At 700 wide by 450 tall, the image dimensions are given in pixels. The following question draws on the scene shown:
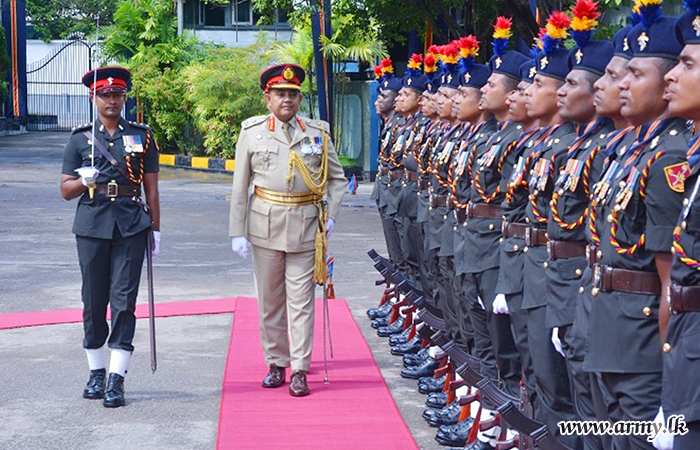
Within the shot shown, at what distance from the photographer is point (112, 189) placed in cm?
730

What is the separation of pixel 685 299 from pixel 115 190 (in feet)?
14.8

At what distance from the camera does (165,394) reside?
7.46m

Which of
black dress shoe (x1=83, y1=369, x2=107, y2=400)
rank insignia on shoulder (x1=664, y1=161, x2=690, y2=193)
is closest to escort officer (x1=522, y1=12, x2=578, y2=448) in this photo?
rank insignia on shoulder (x1=664, y1=161, x2=690, y2=193)

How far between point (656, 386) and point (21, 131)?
4110 centimetres

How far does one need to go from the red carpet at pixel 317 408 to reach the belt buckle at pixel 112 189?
1.39m

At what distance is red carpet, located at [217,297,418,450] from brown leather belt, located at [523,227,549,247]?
1.41 metres

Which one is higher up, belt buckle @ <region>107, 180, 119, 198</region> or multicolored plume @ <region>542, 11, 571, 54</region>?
multicolored plume @ <region>542, 11, 571, 54</region>

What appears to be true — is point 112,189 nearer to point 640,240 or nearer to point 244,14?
point 640,240

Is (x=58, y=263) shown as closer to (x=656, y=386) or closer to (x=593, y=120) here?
(x=593, y=120)

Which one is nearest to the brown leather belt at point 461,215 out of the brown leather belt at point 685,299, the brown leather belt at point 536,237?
the brown leather belt at point 536,237

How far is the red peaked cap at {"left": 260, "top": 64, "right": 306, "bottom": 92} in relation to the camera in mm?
7598

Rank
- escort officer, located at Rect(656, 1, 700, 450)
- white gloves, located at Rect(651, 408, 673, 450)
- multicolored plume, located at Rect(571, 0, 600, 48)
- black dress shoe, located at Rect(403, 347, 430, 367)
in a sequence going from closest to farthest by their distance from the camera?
escort officer, located at Rect(656, 1, 700, 450)
white gloves, located at Rect(651, 408, 673, 450)
multicolored plume, located at Rect(571, 0, 600, 48)
black dress shoe, located at Rect(403, 347, 430, 367)

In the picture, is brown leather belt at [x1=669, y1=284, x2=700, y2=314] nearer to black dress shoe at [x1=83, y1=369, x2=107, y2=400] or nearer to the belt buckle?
the belt buckle

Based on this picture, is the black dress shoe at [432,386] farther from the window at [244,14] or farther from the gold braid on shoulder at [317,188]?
the window at [244,14]
